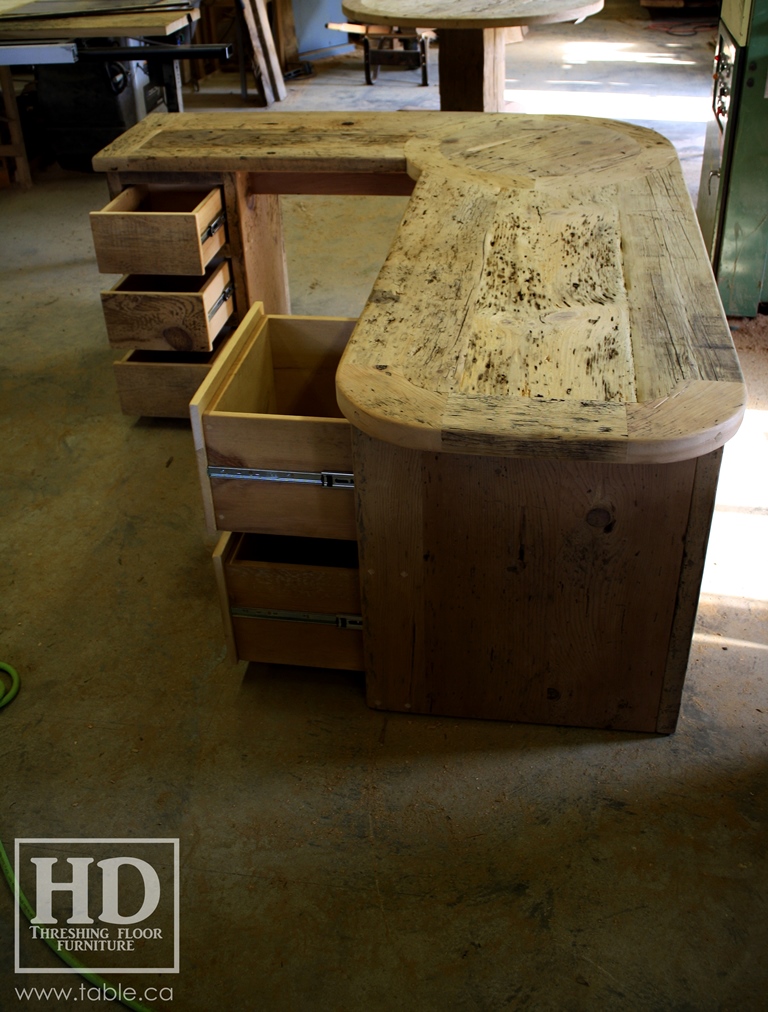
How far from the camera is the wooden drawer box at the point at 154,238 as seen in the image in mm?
2543

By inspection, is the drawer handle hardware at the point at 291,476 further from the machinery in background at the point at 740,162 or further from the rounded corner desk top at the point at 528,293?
the machinery in background at the point at 740,162

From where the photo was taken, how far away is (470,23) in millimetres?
3428

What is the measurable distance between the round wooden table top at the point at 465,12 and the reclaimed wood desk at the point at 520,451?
1565 millimetres

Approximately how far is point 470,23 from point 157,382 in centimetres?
177

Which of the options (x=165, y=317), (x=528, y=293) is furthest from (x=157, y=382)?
(x=528, y=293)

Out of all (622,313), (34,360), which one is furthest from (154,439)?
(622,313)

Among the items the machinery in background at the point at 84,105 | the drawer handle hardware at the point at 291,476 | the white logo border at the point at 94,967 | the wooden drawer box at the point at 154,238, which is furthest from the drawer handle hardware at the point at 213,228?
the machinery in background at the point at 84,105

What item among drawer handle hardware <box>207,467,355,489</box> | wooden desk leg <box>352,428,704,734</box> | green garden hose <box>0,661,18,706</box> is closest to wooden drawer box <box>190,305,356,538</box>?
drawer handle hardware <box>207,467,355,489</box>

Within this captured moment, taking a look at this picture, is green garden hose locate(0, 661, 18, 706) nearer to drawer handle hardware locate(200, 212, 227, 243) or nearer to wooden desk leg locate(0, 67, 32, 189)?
drawer handle hardware locate(200, 212, 227, 243)

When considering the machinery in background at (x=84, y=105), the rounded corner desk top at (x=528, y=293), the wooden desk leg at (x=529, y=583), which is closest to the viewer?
the rounded corner desk top at (x=528, y=293)

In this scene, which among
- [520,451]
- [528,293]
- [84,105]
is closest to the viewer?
[520,451]

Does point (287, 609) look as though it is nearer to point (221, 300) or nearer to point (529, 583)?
point (529, 583)

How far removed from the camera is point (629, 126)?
107 inches

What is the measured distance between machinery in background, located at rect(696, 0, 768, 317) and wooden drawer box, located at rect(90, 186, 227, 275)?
1.70m
